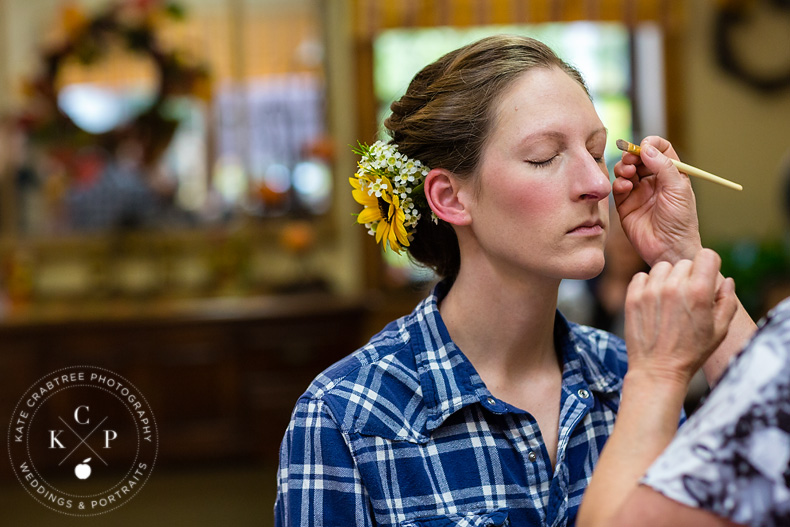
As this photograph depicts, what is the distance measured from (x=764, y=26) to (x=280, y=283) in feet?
10.2

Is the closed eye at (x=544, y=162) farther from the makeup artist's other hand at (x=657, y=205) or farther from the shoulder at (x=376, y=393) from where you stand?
the shoulder at (x=376, y=393)

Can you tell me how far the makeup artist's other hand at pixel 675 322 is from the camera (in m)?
0.92

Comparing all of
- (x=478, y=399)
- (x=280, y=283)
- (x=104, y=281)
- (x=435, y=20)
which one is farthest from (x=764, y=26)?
(x=478, y=399)

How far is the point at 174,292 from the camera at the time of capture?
4367 mm

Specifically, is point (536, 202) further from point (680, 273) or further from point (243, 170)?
point (243, 170)

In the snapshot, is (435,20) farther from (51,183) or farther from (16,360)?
(16,360)

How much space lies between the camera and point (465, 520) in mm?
1121

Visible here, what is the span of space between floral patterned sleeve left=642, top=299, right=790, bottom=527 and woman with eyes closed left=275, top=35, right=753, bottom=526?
274mm

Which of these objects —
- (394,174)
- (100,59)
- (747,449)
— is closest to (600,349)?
(394,174)

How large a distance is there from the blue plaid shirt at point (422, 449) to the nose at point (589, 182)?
0.30 meters

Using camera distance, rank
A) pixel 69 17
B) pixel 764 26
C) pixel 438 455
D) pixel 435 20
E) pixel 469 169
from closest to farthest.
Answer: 1. pixel 438 455
2. pixel 469 169
3. pixel 69 17
4. pixel 435 20
5. pixel 764 26

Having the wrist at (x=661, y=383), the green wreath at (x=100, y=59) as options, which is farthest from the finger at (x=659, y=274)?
the green wreath at (x=100, y=59)

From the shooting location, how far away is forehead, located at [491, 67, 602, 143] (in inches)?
47.7

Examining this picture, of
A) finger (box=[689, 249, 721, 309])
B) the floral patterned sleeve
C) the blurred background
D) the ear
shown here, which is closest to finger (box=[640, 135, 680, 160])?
the ear
